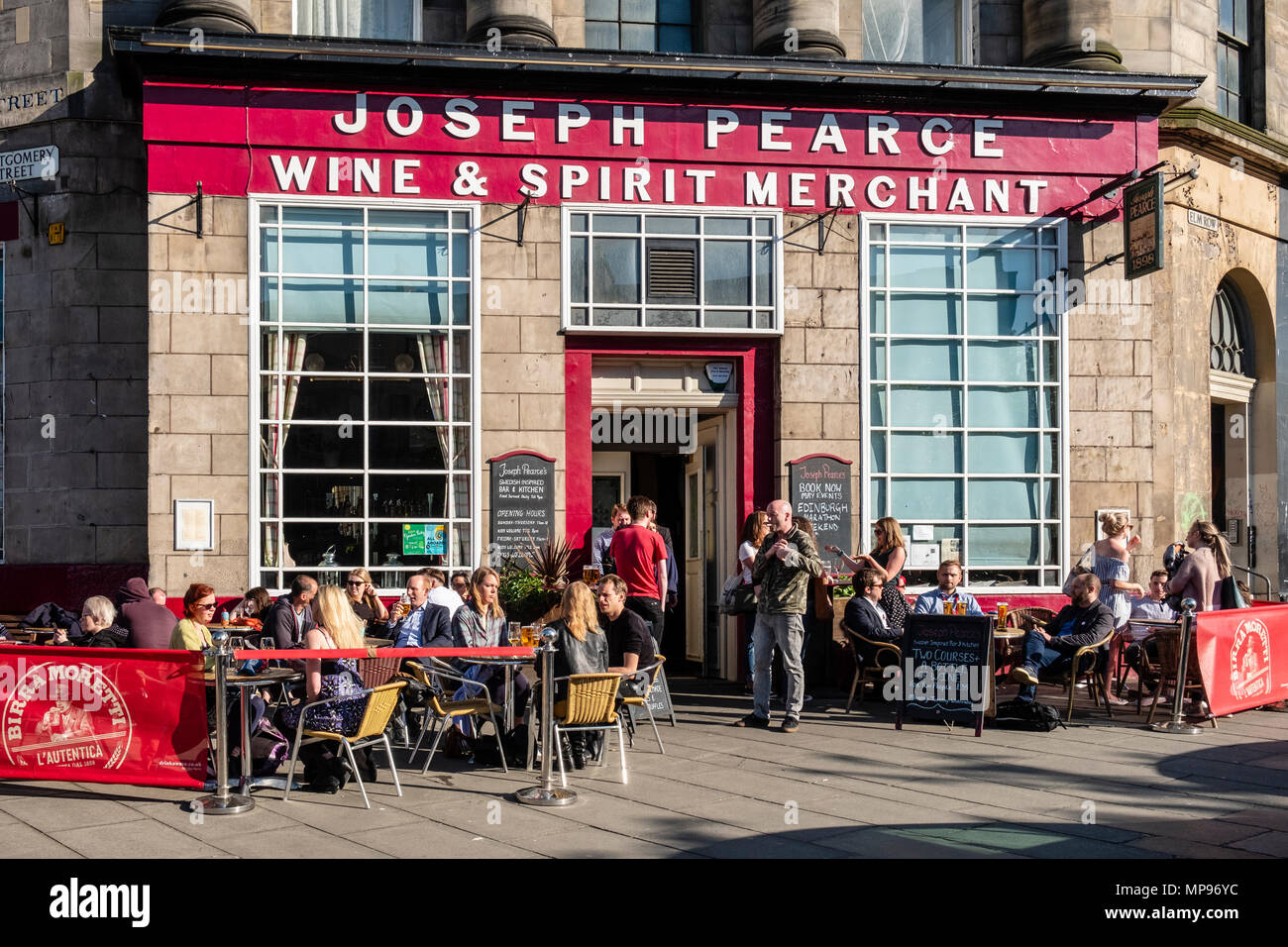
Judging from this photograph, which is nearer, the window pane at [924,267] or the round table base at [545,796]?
the round table base at [545,796]

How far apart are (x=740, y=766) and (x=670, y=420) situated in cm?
590

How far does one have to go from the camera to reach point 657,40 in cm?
1462

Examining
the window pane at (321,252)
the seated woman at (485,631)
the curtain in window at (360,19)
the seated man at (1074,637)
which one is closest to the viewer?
the seated woman at (485,631)

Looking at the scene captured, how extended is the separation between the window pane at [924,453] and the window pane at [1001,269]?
1.79 meters

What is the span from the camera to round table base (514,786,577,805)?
25.3 feet

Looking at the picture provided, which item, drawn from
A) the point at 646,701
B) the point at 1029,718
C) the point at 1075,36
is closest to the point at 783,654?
the point at 646,701

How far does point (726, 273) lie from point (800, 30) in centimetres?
288

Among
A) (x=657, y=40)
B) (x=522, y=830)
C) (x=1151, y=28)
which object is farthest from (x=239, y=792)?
(x=1151, y=28)

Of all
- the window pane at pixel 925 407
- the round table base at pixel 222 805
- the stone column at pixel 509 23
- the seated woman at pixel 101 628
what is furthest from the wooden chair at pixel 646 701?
the stone column at pixel 509 23

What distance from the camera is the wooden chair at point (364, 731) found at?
7.79 meters

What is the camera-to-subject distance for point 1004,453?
1430 cm

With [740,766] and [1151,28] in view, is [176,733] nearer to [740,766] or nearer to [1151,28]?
[740,766]

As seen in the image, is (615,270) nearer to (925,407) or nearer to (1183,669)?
(925,407)

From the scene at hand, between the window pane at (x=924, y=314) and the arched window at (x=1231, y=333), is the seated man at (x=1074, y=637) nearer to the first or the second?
the window pane at (x=924, y=314)
